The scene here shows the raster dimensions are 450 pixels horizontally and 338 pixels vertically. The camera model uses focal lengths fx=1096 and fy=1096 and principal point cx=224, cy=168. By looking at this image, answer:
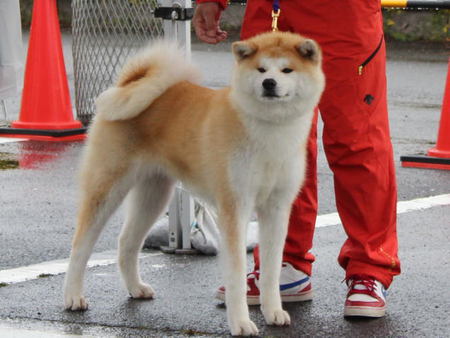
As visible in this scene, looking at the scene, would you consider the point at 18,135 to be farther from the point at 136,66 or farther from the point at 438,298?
the point at 438,298

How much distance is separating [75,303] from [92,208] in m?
0.40

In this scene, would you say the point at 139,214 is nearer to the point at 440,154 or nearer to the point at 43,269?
the point at 43,269

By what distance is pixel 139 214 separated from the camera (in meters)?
4.88

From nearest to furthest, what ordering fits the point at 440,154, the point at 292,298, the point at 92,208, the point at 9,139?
the point at 92,208 → the point at 292,298 → the point at 440,154 → the point at 9,139

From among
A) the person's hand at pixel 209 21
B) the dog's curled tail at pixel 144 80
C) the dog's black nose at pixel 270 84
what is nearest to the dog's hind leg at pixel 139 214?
the dog's curled tail at pixel 144 80

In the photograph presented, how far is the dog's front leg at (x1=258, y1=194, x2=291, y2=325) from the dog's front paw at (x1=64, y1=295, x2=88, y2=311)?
770 millimetres

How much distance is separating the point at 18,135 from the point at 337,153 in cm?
473

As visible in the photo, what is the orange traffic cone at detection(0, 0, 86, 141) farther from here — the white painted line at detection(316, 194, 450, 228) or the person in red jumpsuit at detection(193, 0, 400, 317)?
the person in red jumpsuit at detection(193, 0, 400, 317)

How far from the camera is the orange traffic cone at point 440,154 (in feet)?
26.1

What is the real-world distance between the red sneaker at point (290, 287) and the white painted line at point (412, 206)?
1.42 m

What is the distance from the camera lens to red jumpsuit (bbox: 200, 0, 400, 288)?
4492 millimetres

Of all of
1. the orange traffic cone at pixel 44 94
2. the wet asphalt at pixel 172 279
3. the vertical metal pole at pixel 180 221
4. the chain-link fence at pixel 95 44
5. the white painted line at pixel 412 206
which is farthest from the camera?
the orange traffic cone at pixel 44 94

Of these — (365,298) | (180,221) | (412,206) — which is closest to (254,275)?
(365,298)

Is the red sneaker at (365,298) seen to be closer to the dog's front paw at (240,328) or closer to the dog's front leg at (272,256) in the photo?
the dog's front leg at (272,256)
